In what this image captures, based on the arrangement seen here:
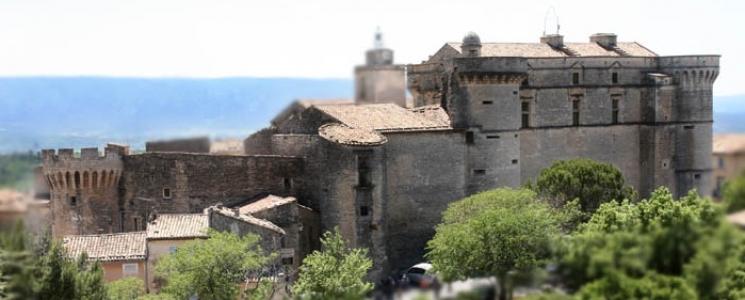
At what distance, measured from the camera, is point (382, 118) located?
119 ft

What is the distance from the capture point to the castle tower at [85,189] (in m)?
36.1

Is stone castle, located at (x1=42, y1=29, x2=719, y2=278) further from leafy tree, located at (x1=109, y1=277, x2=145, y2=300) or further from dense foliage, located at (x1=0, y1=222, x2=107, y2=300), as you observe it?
dense foliage, located at (x1=0, y1=222, x2=107, y2=300)

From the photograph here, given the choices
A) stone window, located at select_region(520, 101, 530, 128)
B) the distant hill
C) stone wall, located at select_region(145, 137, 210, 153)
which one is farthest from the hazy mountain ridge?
stone window, located at select_region(520, 101, 530, 128)

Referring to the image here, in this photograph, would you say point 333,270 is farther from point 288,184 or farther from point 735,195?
point 735,195

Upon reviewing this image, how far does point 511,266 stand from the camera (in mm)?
28234

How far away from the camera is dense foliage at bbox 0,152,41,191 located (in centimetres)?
1413

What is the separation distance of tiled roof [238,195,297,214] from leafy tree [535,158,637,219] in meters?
9.77

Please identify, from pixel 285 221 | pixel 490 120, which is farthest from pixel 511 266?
pixel 490 120

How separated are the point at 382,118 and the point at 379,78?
1099cm

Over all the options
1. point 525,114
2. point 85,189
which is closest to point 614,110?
point 525,114

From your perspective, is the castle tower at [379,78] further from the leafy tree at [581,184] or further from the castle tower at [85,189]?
the castle tower at [85,189]

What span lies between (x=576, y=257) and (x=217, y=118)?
25.4 m

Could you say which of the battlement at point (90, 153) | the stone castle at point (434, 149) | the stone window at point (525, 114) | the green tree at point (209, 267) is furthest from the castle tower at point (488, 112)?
the battlement at point (90, 153)

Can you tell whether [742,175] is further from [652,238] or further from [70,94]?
[70,94]
